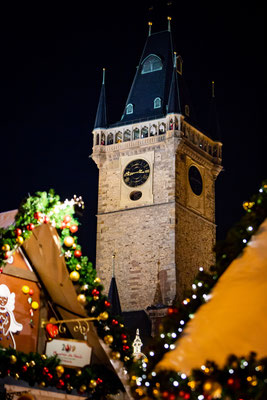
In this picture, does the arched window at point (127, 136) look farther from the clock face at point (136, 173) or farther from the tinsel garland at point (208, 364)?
the tinsel garland at point (208, 364)

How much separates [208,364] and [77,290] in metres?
4.06

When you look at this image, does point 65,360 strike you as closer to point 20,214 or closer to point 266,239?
point 20,214

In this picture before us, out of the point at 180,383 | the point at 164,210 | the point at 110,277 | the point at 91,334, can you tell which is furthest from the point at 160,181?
the point at 180,383

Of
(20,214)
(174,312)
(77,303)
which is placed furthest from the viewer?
(77,303)

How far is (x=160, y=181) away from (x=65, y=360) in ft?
115

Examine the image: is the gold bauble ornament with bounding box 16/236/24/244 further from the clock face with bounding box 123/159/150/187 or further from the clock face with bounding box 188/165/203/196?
the clock face with bounding box 188/165/203/196

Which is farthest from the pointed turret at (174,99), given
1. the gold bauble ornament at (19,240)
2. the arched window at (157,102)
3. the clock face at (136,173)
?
the gold bauble ornament at (19,240)

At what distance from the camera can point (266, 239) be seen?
837 cm

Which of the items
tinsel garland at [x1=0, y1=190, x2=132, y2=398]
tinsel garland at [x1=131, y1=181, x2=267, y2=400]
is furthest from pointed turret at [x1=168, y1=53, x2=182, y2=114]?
tinsel garland at [x1=131, y1=181, x2=267, y2=400]

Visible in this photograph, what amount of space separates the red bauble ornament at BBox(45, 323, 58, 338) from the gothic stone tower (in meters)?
31.3

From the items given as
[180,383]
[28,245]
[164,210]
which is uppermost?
[164,210]

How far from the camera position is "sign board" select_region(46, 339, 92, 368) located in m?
11.3

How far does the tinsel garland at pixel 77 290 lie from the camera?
10.6 meters

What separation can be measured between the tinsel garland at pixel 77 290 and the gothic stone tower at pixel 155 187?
31.4 m
